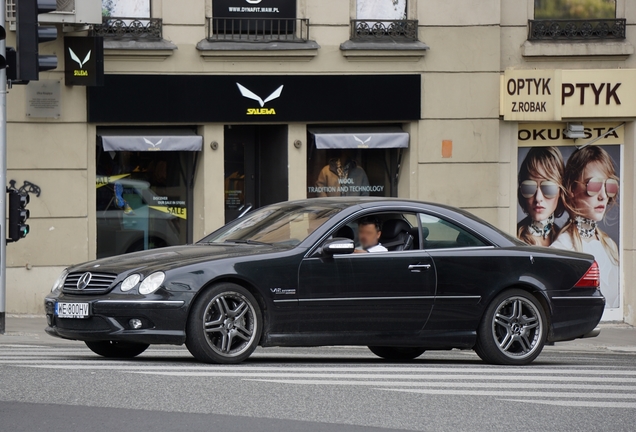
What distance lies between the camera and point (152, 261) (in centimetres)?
943

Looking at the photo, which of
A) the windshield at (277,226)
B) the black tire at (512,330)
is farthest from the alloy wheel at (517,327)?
the windshield at (277,226)

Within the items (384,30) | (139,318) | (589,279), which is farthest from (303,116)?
(139,318)

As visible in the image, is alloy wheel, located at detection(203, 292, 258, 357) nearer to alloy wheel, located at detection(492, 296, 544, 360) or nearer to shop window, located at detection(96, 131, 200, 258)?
alloy wheel, located at detection(492, 296, 544, 360)

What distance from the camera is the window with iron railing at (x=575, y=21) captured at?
62.8 ft

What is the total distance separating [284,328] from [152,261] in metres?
1.19

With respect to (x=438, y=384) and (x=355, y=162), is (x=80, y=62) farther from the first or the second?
(x=438, y=384)

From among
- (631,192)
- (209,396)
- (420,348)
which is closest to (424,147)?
(631,192)

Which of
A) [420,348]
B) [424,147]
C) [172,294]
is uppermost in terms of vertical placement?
[424,147]

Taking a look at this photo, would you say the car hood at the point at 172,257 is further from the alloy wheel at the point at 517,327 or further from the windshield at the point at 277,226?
the alloy wheel at the point at 517,327

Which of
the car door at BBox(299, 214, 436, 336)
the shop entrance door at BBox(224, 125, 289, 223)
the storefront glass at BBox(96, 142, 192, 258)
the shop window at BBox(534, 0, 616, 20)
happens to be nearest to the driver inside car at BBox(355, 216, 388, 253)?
the car door at BBox(299, 214, 436, 336)

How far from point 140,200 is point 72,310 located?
904cm

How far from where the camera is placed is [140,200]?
720 inches

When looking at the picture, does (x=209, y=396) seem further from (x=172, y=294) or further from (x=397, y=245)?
(x=397, y=245)

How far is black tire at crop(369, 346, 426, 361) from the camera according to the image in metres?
11.2
